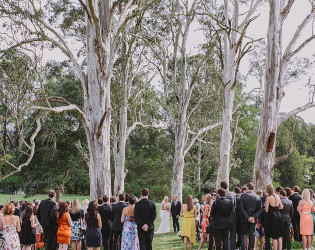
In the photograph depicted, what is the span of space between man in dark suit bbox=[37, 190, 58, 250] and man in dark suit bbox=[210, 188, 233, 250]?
3.66 m

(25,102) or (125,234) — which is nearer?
(125,234)

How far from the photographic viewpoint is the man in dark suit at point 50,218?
841cm

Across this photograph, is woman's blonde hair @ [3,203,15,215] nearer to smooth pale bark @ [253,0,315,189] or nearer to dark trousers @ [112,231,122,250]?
dark trousers @ [112,231,122,250]

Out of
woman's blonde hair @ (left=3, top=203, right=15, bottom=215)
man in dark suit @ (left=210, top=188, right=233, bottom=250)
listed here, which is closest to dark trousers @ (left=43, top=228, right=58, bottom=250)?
woman's blonde hair @ (left=3, top=203, right=15, bottom=215)

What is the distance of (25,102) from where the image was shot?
1568 cm

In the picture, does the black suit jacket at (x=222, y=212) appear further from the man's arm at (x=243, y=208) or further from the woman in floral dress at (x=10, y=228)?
the woman in floral dress at (x=10, y=228)

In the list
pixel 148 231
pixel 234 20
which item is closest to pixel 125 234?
pixel 148 231

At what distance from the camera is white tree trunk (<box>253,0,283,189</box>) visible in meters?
11.5

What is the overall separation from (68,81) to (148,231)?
19787mm

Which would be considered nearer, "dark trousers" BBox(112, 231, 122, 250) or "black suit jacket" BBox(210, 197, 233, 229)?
"black suit jacket" BBox(210, 197, 233, 229)

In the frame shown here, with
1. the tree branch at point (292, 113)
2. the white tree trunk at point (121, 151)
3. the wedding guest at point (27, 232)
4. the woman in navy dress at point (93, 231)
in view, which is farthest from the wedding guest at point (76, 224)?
the white tree trunk at point (121, 151)

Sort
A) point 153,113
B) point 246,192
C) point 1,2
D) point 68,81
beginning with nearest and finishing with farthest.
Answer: point 246,192
point 1,2
point 68,81
point 153,113

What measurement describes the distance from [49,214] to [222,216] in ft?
13.1

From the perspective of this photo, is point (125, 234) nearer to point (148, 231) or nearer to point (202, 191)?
point (148, 231)
